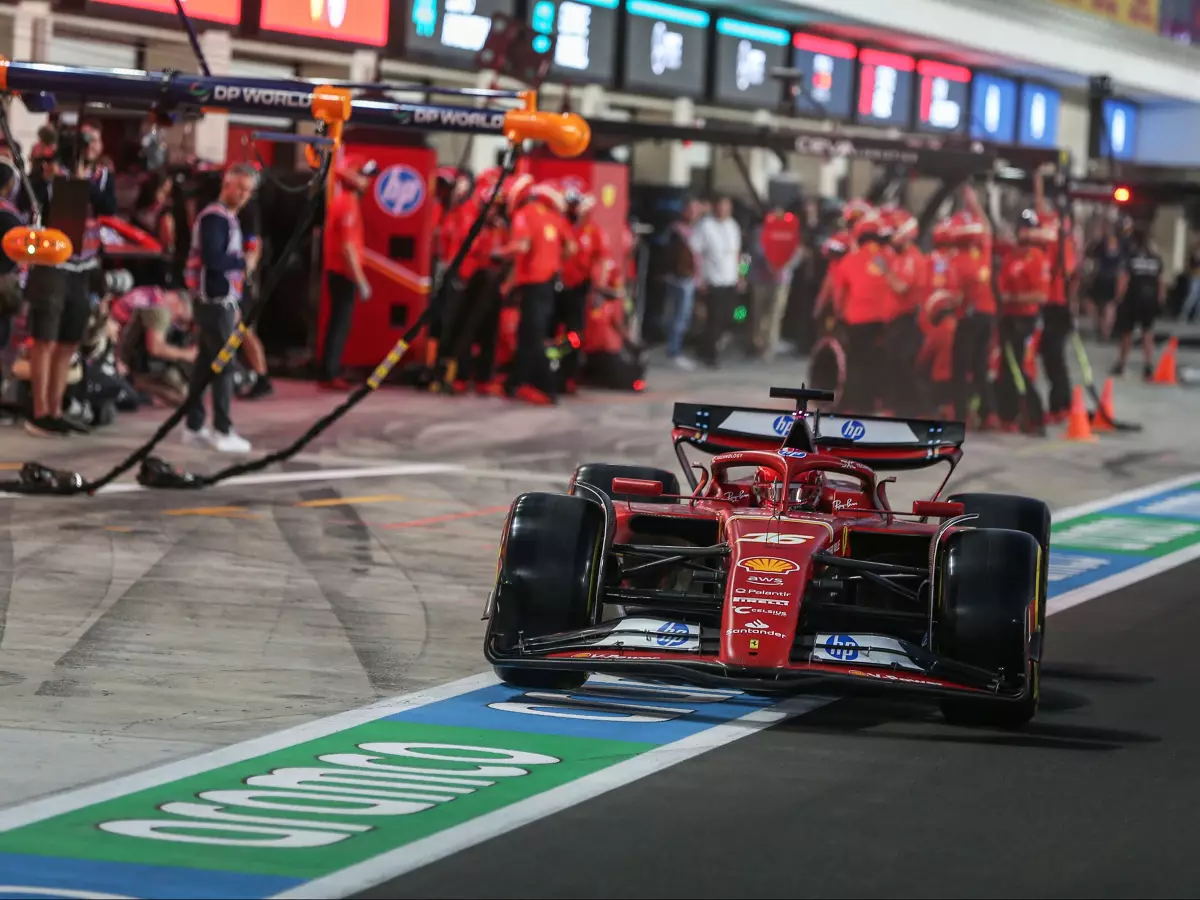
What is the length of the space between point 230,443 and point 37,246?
3.87 meters

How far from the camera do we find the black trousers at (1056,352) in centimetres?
2183

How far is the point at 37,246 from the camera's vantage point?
1258 cm

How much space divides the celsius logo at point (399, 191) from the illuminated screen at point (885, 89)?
13.2 m

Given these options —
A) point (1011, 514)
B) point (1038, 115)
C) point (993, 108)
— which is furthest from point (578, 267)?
point (1038, 115)

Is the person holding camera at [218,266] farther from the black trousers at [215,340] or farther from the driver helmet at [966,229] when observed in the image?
the driver helmet at [966,229]

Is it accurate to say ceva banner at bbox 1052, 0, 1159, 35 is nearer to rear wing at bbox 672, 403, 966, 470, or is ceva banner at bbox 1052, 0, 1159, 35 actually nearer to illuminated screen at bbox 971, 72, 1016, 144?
illuminated screen at bbox 971, 72, 1016, 144

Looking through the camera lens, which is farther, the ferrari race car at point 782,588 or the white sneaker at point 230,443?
the white sneaker at point 230,443

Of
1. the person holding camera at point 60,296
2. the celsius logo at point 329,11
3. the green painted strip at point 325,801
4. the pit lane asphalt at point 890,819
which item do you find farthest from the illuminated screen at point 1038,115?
the green painted strip at point 325,801

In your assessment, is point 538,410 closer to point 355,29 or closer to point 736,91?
point 355,29

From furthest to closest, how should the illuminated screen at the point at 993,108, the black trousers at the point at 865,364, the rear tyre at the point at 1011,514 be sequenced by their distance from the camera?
the illuminated screen at the point at 993,108, the black trousers at the point at 865,364, the rear tyre at the point at 1011,514

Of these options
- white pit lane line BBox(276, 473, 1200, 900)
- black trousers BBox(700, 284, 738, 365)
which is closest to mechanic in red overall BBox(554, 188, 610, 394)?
black trousers BBox(700, 284, 738, 365)

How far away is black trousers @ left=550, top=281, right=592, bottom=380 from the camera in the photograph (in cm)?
2223

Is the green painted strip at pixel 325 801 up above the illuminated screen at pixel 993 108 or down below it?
below

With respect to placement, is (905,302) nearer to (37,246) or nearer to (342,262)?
(342,262)
